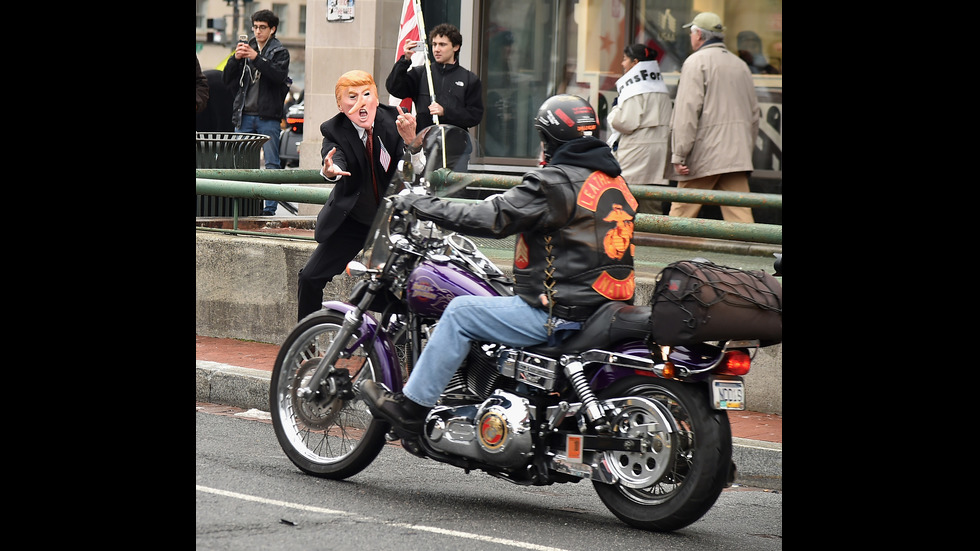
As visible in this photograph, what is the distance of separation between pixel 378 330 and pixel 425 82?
17.0ft

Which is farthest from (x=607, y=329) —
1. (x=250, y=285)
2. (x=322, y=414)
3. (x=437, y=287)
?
(x=250, y=285)

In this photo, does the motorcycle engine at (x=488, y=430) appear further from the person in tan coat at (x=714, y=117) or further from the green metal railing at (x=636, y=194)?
the person in tan coat at (x=714, y=117)

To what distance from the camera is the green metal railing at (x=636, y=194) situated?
24.9ft

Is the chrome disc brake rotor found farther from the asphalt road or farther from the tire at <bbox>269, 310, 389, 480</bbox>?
the asphalt road

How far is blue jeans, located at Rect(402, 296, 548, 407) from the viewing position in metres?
5.68

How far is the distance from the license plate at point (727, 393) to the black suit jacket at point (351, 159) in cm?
285

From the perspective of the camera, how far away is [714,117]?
10055 millimetres

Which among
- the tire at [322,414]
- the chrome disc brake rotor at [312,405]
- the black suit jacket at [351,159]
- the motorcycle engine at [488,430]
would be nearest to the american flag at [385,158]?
the black suit jacket at [351,159]

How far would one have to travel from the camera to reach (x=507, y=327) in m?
5.69

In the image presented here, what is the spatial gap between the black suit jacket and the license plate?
2.85 m

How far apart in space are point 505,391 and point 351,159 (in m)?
2.22

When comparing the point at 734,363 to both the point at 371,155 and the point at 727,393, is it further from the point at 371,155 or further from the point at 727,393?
the point at 371,155

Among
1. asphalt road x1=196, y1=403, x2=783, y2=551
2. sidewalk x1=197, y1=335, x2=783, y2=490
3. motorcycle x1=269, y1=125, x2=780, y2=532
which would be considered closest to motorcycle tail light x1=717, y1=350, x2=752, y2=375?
motorcycle x1=269, y1=125, x2=780, y2=532
